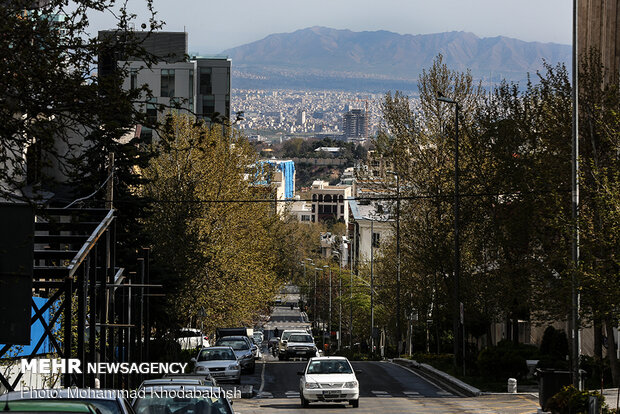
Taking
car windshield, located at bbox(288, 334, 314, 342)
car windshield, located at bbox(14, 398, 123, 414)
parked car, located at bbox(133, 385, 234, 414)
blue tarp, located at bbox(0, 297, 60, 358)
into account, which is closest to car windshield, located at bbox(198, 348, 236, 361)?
blue tarp, located at bbox(0, 297, 60, 358)

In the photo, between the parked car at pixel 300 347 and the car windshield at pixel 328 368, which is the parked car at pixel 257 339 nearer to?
the parked car at pixel 300 347

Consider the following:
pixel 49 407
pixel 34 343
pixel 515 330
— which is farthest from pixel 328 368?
pixel 515 330

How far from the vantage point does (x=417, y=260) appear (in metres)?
47.2

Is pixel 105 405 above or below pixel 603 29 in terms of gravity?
below

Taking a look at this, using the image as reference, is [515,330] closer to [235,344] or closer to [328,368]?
[235,344]

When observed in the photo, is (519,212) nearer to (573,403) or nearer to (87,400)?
(573,403)

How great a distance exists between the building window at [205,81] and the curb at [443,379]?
75.6 metres

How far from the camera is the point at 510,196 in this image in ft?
133

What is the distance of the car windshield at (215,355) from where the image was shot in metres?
37.4

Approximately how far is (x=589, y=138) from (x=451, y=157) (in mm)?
14024

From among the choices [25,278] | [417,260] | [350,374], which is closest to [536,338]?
[417,260]

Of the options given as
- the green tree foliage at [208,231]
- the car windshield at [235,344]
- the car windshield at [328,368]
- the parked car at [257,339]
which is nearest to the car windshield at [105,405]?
the car windshield at [328,368]

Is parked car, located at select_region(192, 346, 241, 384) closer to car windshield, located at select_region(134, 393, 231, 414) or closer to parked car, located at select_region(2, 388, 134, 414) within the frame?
car windshield, located at select_region(134, 393, 231, 414)

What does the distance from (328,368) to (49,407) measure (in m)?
21.3
